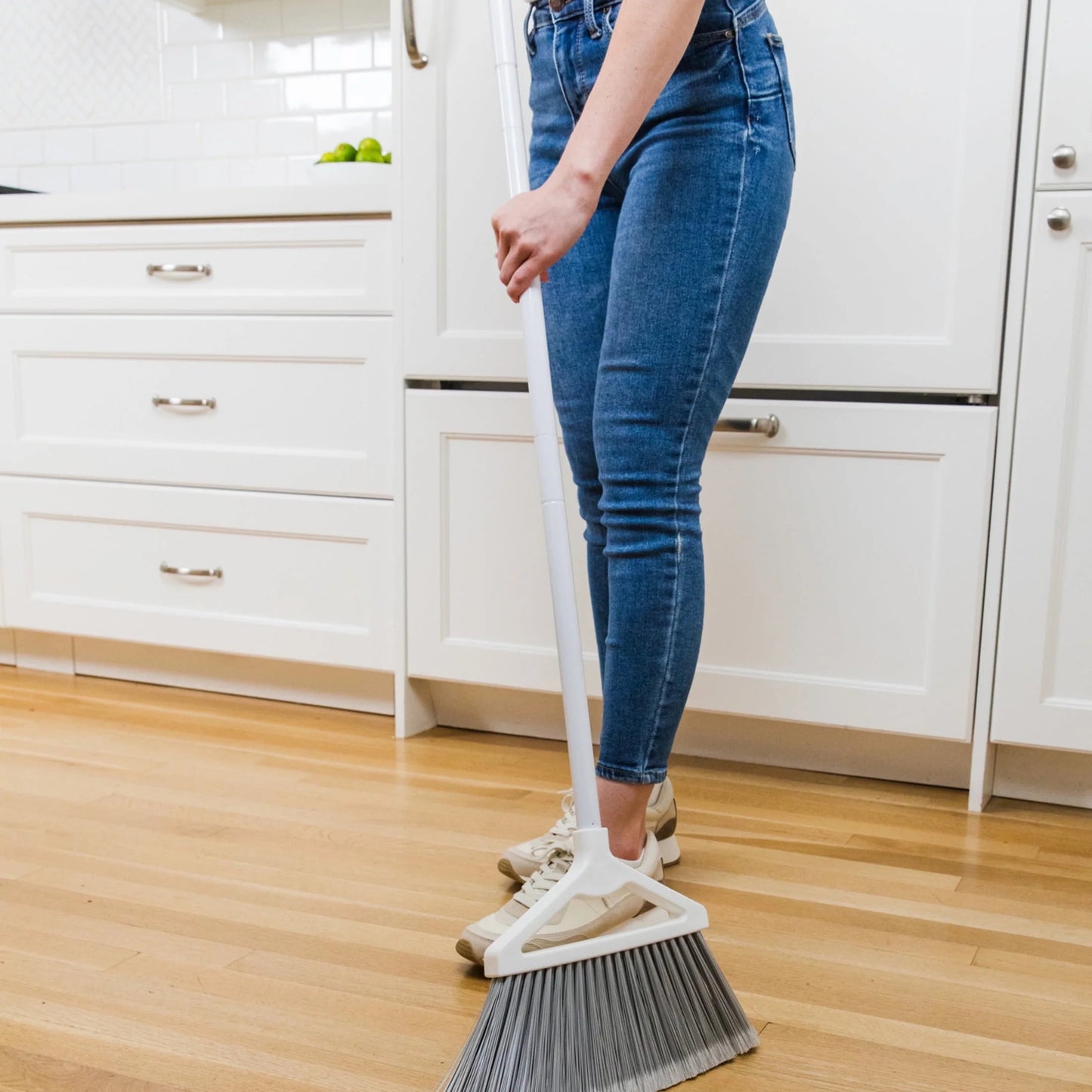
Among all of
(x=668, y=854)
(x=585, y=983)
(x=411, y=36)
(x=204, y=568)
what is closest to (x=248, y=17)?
(x=411, y=36)

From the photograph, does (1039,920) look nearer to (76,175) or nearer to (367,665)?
(367,665)

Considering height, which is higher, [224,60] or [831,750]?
[224,60]

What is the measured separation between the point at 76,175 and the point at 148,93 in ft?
0.79

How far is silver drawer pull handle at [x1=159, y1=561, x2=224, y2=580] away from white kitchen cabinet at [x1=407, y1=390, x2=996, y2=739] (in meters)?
0.47

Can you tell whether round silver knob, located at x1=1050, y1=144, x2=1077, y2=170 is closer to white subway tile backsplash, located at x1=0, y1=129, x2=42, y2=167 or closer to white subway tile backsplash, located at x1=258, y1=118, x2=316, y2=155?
white subway tile backsplash, located at x1=258, y1=118, x2=316, y2=155

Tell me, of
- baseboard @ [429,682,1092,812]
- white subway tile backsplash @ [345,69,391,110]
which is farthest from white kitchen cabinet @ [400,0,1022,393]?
white subway tile backsplash @ [345,69,391,110]

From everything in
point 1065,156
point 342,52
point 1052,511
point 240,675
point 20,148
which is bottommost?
point 240,675

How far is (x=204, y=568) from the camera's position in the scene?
1983 millimetres

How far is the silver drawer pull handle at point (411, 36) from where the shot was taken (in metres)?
1.69

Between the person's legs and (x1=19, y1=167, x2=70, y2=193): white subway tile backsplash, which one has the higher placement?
(x1=19, y1=167, x2=70, y2=193): white subway tile backsplash

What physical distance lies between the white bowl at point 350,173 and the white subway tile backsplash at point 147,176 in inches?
30.9

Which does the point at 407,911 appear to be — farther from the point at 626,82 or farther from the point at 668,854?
the point at 626,82

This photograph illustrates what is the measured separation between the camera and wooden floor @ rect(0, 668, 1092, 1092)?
3.14 ft

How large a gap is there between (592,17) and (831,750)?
102cm
